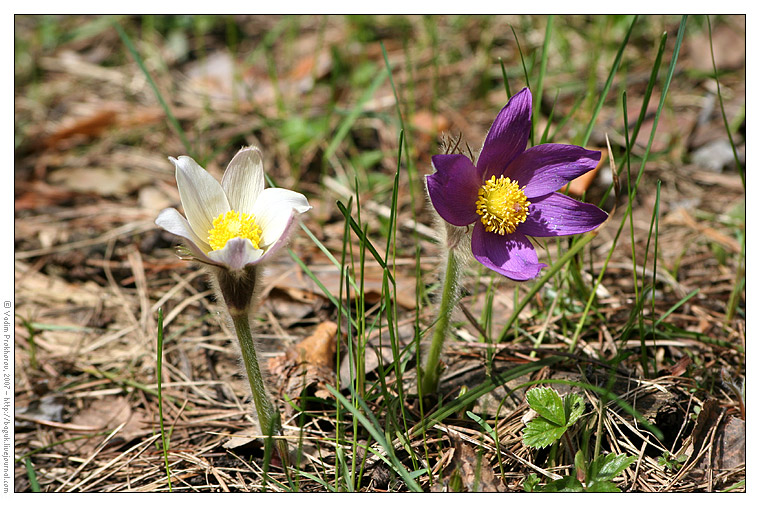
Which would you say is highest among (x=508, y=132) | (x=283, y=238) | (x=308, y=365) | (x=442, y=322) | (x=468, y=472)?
(x=508, y=132)

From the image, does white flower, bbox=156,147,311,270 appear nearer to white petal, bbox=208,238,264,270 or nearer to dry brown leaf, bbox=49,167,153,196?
white petal, bbox=208,238,264,270

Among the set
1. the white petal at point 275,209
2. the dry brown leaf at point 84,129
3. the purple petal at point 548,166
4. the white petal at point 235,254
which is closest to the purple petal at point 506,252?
the purple petal at point 548,166

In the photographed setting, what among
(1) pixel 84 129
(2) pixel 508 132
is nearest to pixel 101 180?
(1) pixel 84 129

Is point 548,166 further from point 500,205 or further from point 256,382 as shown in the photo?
point 256,382

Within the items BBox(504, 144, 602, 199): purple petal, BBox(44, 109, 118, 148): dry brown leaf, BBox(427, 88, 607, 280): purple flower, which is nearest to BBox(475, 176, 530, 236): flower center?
BBox(427, 88, 607, 280): purple flower

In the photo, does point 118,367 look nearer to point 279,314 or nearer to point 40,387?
point 40,387

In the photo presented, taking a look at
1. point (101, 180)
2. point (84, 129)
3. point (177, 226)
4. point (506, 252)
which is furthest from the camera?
point (84, 129)

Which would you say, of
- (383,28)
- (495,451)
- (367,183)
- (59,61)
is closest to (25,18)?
(59,61)
